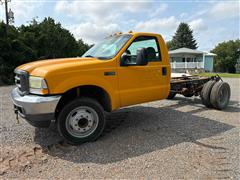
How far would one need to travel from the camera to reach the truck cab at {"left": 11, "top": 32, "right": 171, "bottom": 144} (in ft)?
13.3

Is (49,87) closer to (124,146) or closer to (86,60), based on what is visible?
(86,60)

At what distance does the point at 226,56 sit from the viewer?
2367 inches

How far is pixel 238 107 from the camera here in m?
7.92

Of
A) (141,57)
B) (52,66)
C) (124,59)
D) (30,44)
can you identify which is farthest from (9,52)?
(141,57)

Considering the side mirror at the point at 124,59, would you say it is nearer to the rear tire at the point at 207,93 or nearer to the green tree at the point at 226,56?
the rear tire at the point at 207,93

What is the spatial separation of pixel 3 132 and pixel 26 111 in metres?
1.61

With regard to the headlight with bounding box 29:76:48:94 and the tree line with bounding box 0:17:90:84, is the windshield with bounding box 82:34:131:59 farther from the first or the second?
the tree line with bounding box 0:17:90:84

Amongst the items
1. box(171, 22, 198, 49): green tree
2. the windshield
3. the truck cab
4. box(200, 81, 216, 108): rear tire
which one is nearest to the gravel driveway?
the truck cab

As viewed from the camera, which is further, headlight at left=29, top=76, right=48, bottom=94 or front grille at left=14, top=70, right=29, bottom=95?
front grille at left=14, top=70, right=29, bottom=95

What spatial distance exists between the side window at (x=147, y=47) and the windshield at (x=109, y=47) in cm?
22

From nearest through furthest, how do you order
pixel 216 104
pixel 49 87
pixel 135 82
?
pixel 49 87
pixel 135 82
pixel 216 104

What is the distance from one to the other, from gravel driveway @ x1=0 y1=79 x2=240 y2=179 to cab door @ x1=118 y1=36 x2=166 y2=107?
0.77m

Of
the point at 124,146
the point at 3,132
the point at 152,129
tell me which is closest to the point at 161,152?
the point at 124,146

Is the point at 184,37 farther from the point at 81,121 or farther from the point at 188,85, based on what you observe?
the point at 81,121
